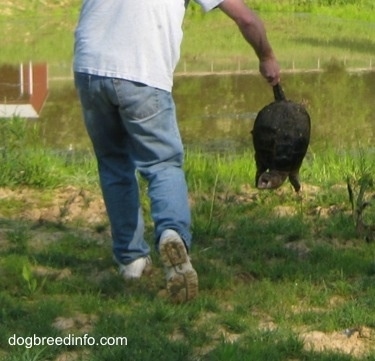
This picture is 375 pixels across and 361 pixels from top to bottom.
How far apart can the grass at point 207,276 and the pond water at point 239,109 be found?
3300 mm

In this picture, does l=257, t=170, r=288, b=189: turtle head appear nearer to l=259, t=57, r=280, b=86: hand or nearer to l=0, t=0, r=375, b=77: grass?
l=259, t=57, r=280, b=86: hand

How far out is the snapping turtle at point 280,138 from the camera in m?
5.53

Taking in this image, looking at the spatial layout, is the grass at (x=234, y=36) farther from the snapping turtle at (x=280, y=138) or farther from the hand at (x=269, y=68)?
the hand at (x=269, y=68)

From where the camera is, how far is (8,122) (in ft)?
25.0

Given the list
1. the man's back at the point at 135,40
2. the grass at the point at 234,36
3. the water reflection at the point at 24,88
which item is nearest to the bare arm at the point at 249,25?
the man's back at the point at 135,40

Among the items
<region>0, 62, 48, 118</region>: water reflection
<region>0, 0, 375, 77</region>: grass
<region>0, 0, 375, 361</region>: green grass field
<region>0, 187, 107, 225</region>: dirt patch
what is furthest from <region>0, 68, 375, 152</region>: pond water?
<region>0, 187, 107, 225</region>: dirt patch

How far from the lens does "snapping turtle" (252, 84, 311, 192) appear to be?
18.1 ft

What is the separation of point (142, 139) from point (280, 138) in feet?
3.33

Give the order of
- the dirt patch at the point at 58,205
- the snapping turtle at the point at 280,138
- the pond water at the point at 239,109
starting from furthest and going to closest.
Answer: the pond water at the point at 239,109, the dirt patch at the point at 58,205, the snapping turtle at the point at 280,138

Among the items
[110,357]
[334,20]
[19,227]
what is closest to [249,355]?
[110,357]

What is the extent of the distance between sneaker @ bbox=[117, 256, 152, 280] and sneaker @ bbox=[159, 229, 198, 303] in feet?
1.54

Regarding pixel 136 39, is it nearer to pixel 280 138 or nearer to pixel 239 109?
pixel 280 138

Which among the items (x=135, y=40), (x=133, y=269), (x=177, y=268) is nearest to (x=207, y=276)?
(x=133, y=269)

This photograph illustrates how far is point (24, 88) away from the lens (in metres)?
14.1
